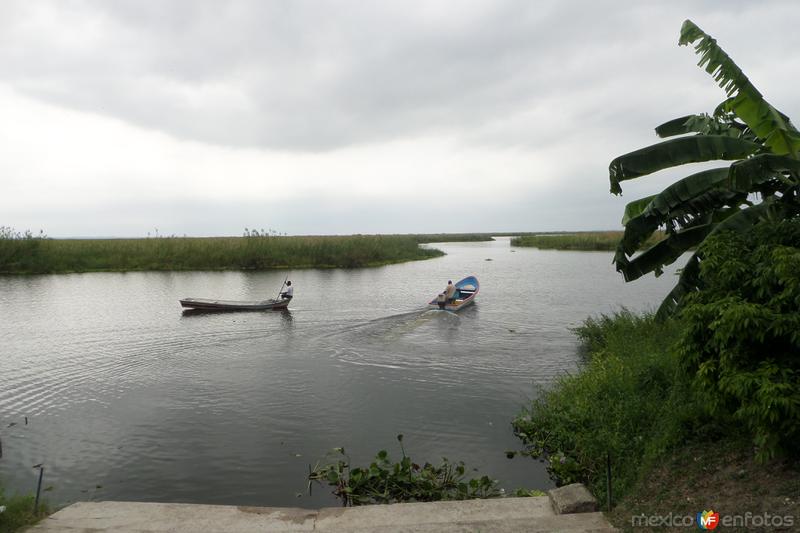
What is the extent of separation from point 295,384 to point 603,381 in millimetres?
7595

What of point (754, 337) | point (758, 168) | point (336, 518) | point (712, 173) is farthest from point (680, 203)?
point (336, 518)

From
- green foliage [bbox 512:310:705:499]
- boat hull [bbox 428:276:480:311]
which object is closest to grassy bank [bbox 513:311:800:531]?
green foliage [bbox 512:310:705:499]

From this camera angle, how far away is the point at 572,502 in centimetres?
598

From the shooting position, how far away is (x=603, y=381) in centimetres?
1002

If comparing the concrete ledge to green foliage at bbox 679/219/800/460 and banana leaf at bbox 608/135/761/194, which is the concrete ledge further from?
banana leaf at bbox 608/135/761/194

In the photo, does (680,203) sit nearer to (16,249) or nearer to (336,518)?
(336,518)

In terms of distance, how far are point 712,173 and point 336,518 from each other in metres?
7.78

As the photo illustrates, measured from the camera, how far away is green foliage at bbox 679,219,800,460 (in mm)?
4895

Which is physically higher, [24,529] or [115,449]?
[24,529]

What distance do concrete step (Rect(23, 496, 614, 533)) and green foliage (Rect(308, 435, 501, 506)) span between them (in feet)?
2.96

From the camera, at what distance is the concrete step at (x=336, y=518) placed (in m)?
5.68

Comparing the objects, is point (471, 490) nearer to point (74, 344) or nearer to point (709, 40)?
point (709, 40)

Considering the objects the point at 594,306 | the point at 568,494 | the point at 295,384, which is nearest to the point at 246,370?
the point at 295,384

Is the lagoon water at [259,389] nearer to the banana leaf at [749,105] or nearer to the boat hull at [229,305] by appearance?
the boat hull at [229,305]
